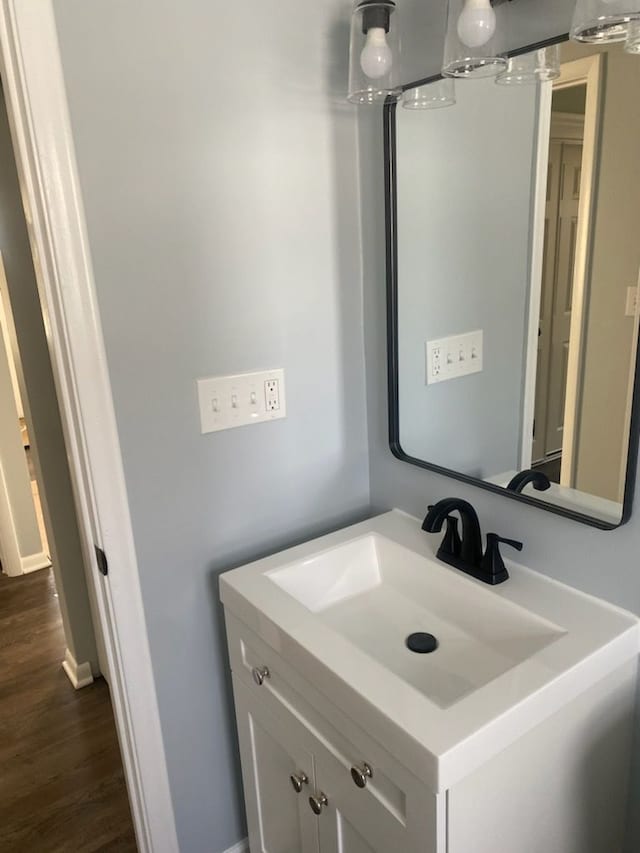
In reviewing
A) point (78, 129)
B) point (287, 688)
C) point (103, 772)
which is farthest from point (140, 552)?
point (103, 772)

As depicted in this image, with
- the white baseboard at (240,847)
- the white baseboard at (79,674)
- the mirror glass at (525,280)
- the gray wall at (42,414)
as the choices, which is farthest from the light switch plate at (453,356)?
the white baseboard at (79,674)

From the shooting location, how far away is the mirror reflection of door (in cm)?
103

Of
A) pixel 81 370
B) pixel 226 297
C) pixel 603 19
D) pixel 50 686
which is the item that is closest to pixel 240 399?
pixel 226 297

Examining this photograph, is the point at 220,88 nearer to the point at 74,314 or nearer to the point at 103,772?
the point at 74,314

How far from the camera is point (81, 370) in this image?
114 cm

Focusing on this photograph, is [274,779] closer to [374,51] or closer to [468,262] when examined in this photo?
[468,262]

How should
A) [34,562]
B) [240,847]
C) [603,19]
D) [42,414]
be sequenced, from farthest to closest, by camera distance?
[34,562] → [42,414] → [240,847] → [603,19]

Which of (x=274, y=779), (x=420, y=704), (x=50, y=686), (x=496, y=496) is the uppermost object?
(x=496, y=496)

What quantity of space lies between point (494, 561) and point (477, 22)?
93cm

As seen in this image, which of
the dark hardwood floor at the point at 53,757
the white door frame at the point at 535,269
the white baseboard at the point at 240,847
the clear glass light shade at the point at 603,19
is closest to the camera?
the clear glass light shade at the point at 603,19

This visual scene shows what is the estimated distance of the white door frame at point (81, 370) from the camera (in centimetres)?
102

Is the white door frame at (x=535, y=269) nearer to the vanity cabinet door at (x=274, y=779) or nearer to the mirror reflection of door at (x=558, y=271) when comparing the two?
the mirror reflection of door at (x=558, y=271)

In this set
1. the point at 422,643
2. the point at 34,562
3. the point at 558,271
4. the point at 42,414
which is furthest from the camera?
the point at 34,562

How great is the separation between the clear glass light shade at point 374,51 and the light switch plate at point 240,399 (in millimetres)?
604
